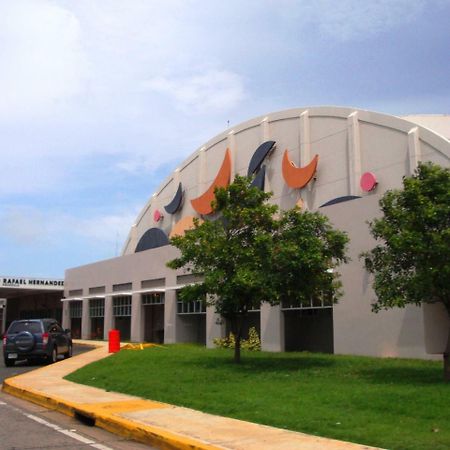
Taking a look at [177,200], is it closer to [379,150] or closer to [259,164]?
[259,164]

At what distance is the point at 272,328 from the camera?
26.7m

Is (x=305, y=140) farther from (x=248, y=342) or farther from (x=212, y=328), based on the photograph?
(x=248, y=342)

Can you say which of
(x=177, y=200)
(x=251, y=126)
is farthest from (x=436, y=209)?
(x=177, y=200)

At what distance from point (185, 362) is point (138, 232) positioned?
1209 inches

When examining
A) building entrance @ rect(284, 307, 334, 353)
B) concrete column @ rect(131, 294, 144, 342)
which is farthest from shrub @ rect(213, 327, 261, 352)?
concrete column @ rect(131, 294, 144, 342)

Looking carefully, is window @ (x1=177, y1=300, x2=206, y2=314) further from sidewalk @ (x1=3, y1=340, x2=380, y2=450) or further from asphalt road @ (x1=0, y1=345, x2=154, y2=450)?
asphalt road @ (x1=0, y1=345, x2=154, y2=450)

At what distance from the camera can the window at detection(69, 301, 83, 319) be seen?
4947 centimetres

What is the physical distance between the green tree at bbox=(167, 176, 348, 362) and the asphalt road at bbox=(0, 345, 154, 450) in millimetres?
6599

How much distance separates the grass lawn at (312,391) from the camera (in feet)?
29.6

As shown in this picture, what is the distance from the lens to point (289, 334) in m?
28.5

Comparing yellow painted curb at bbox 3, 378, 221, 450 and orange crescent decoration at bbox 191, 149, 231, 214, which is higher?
orange crescent decoration at bbox 191, 149, 231, 214

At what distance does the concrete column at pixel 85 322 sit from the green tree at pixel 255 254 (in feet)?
96.1

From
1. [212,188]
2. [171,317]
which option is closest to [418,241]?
[171,317]

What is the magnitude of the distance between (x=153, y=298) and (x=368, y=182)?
16.7 meters
